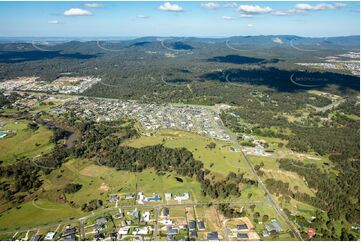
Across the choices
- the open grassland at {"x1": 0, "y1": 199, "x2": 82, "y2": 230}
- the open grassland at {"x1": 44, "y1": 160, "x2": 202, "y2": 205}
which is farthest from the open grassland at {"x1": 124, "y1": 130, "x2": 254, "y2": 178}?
the open grassland at {"x1": 0, "y1": 199, "x2": 82, "y2": 230}

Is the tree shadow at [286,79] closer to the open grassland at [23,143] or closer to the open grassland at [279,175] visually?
the open grassland at [279,175]

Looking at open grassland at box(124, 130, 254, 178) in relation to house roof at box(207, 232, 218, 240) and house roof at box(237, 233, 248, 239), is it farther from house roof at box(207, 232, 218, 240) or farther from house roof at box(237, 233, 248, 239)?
house roof at box(207, 232, 218, 240)

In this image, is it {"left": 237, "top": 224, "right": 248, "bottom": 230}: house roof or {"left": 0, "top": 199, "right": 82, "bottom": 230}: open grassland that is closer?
{"left": 237, "top": 224, "right": 248, "bottom": 230}: house roof

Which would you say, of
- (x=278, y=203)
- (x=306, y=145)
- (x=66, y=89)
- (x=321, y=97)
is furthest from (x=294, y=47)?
(x=278, y=203)

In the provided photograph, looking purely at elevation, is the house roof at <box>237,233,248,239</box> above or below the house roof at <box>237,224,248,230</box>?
below

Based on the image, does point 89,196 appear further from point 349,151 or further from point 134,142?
point 349,151

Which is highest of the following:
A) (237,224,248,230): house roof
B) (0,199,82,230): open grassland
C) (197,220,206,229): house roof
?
(197,220,206,229): house roof

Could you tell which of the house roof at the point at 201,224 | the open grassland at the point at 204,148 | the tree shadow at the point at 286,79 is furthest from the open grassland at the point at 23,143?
the tree shadow at the point at 286,79
